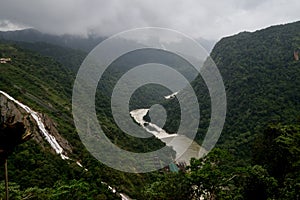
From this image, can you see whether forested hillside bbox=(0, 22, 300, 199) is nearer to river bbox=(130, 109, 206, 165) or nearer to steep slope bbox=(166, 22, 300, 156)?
steep slope bbox=(166, 22, 300, 156)

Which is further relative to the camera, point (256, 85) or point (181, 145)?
point (256, 85)

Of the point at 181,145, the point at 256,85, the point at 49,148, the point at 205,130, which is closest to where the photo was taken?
the point at 49,148

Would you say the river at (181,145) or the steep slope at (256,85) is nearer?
the river at (181,145)

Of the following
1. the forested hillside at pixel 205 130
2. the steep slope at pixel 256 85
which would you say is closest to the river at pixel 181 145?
the forested hillside at pixel 205 130

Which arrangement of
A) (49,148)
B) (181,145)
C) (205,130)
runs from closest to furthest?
(49,148) → (181,145) → (205,130)

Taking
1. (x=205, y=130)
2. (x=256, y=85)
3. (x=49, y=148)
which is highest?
(x=256, y=85)

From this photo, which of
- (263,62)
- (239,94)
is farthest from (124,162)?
(263,62)

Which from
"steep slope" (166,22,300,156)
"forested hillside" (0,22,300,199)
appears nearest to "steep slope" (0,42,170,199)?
"forested hillside" (0,22,300,199)

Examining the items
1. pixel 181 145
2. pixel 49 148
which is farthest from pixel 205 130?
pixel 49 148

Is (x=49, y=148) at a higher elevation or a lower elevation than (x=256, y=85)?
lower

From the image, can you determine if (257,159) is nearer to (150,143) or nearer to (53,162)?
(53,162)

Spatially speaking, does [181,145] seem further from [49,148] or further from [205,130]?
[49,148]

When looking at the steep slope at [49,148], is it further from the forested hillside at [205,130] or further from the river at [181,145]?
the river at [181,145]
